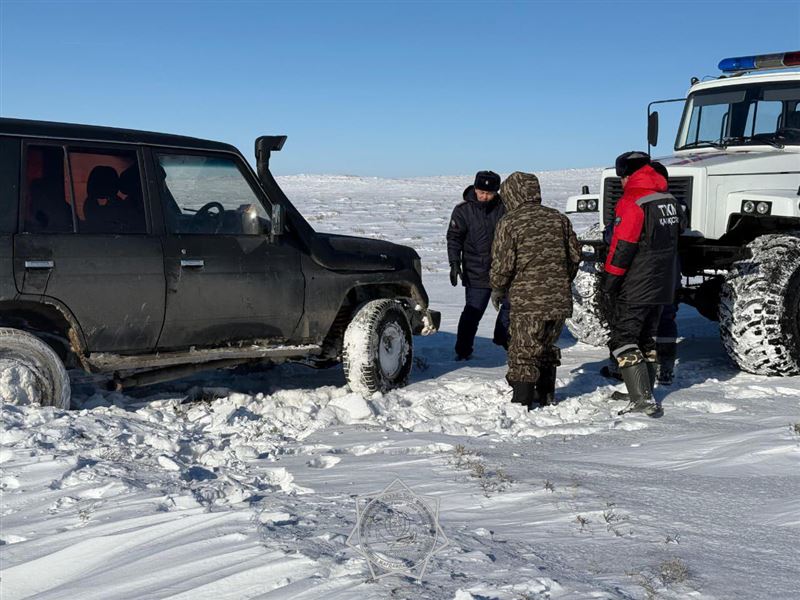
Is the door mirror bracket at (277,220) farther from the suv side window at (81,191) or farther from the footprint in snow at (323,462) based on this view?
the footprint in snow at (323,462)

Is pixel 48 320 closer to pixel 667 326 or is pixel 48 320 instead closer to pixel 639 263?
pixel 639 263

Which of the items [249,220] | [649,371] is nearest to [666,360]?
[649,371]

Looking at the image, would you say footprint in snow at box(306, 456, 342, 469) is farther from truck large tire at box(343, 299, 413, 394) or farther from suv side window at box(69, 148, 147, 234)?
suv side window at box(69, 148, 147, 234)

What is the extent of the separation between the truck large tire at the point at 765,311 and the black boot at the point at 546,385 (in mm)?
1861

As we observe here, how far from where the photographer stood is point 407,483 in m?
4.67

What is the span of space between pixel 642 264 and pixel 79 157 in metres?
3.72

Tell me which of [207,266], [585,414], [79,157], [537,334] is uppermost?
[79,157]

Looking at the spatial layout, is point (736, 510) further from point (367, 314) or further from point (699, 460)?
point (367, 314)

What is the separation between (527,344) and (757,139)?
3.78 metres

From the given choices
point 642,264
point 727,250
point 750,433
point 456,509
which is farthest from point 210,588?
point 727,250

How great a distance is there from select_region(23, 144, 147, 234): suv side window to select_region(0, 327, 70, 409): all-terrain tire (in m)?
0.62

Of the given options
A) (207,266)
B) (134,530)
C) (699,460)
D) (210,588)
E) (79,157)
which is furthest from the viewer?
(207,266)

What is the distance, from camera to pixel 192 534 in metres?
3.63

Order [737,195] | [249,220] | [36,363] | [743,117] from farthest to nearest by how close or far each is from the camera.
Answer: [743,117]
[737,195]
[249,220]
[36,363]
